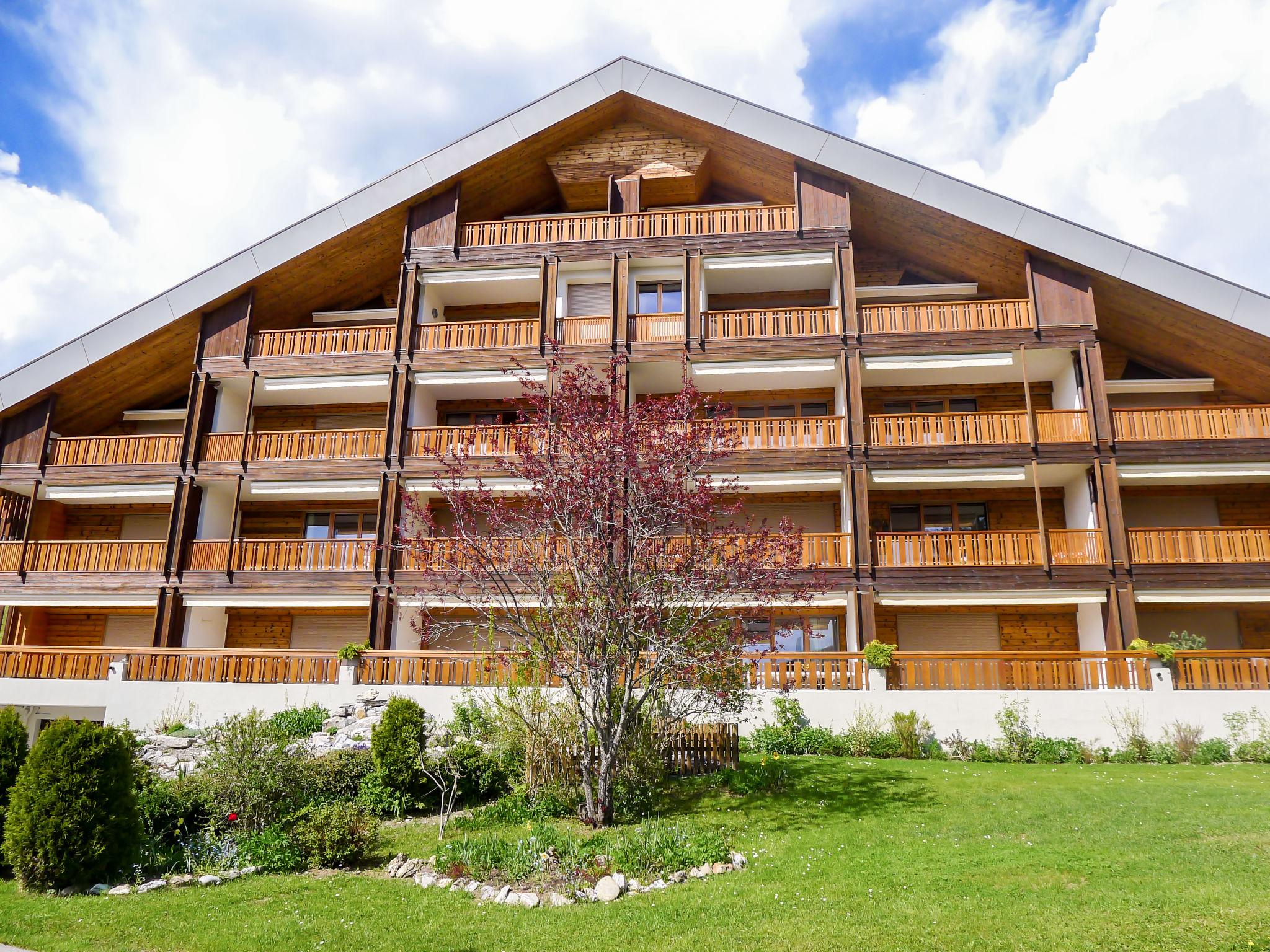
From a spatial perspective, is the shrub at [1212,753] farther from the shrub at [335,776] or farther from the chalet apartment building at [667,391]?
the shrub at [335,776]

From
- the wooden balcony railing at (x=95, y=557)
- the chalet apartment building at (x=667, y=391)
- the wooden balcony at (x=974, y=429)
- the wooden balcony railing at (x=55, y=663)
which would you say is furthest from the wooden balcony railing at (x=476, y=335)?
the wooden balcony railing at (x=55, y=663)

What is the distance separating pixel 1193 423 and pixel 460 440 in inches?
713

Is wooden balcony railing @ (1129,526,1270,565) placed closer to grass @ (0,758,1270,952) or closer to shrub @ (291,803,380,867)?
grass @ (0,758,1270,952)

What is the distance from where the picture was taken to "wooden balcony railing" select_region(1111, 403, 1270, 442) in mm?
21094

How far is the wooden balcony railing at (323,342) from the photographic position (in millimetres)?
24312

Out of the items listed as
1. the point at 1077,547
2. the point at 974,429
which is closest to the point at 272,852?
the point at 974,429

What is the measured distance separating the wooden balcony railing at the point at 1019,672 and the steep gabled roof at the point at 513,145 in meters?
10.1

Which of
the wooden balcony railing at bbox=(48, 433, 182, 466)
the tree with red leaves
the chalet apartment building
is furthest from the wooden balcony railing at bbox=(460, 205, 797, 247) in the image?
the tree with red leaves

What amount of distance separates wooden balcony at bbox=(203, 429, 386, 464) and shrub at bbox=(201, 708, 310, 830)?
41.4 feet

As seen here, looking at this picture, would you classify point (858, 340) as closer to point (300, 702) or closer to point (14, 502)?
point (300, 702)

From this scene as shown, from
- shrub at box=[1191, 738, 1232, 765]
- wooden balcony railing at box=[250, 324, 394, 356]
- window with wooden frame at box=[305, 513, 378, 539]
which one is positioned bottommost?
shrub at box=[1191, 738, 1232, 765]

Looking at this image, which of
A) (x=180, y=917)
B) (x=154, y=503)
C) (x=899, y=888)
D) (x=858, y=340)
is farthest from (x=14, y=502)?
(x=899, y=888)

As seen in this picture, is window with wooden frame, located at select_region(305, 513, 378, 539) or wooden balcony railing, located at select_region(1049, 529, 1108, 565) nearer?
wooden balcony railing, located at select_region(1049, 529, 1108, 565)

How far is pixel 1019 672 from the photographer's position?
17.3 metres
